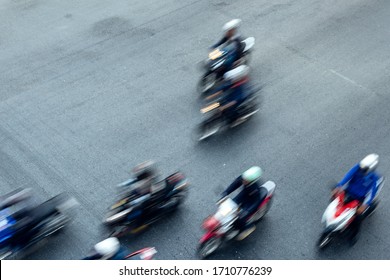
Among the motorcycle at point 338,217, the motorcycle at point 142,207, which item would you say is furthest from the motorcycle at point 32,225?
the motorcycle at point 338,217

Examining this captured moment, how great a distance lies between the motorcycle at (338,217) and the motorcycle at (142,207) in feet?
7.48

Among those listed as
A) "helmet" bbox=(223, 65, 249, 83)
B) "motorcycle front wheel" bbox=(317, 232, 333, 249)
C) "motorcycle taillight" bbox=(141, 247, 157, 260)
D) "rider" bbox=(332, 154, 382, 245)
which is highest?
"helmet" bbox=(223, 65, 249, 83)

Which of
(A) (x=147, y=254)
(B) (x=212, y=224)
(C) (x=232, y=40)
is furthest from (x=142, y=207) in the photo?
(C) (x=232, y=40)

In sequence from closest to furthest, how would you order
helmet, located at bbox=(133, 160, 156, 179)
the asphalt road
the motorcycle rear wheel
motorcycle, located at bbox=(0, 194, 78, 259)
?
motorcycle, located at bbox=(0, 194, 78, 259)
helmet, located at bbox=(133, 160, 156, 179)
the asphalt road
the motorcycle rear wheel

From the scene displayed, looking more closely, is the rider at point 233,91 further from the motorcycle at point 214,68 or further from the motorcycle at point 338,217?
the motorcycle at point 338,217

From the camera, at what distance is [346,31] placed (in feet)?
42.8

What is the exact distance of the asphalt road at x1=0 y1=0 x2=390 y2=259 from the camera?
28.6 ft

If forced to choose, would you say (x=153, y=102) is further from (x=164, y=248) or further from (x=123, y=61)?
(x=164, y=248)

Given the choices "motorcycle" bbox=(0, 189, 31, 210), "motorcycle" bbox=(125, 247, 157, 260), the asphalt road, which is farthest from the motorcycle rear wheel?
"motorcycle" bbox=(125, 247, 157, 260)

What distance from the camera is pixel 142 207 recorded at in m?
8.21

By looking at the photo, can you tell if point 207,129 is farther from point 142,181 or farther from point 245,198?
point 142,181

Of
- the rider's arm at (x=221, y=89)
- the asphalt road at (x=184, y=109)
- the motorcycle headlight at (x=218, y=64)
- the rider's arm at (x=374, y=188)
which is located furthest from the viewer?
the motorcycle headlight at (x=218, y=64)

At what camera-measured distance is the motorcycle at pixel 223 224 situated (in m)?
7.91

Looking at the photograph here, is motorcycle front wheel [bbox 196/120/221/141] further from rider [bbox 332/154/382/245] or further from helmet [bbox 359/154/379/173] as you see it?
helmet [bbox 359/154/379/173]
